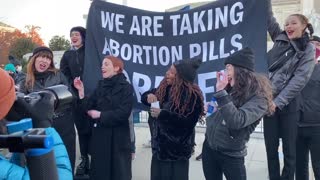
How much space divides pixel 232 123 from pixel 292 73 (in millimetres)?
1150

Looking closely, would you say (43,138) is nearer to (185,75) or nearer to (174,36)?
(185,75)

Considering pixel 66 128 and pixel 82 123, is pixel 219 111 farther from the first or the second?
pixel 82 123

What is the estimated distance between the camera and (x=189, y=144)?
4.02 meters

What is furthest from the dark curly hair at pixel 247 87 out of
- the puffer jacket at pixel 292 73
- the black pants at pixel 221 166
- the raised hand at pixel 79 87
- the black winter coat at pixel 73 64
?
the black winter coat at pixel 73 64

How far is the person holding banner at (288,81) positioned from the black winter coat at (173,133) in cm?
85

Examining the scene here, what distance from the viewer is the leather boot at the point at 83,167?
5312mm

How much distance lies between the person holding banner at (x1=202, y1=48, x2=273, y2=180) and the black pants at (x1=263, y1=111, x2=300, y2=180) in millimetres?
707

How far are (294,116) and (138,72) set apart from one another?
1.81m

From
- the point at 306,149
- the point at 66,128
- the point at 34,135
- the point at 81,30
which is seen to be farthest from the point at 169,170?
the point at 34,135

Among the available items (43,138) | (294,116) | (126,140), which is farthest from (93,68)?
(43,138)

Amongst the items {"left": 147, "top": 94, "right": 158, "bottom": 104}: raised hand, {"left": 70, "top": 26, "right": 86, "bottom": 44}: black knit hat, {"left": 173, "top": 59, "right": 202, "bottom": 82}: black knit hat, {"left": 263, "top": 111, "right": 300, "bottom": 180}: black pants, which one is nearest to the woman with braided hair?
{"left": 173, "top": 59, "right": 202, "bottom": 82}: black knit hat

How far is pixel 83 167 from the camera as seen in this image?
17.5 feet

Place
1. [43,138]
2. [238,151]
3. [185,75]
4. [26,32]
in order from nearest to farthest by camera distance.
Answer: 1. [43,138]
2. [238,151]
3. [185,75]
4. [26,32]

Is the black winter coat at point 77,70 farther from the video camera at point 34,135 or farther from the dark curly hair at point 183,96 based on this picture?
the video camera at point 34,135
